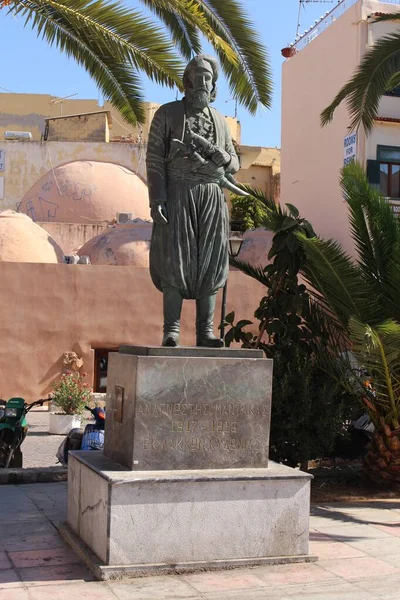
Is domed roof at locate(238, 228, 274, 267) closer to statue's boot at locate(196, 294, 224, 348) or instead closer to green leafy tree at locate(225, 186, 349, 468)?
green leafy tree at locate(225, 186, 349, 468)

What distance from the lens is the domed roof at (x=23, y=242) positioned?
62.8 ft

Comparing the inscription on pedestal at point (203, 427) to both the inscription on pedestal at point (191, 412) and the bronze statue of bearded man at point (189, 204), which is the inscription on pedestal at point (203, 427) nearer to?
the inscription on pedestal at point (191, 412)

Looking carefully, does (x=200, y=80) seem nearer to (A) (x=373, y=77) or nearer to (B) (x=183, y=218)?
(B) (x=183, y=218)

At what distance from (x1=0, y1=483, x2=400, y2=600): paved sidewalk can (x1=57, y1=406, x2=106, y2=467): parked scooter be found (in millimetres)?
1345

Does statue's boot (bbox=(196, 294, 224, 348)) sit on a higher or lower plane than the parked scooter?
higher

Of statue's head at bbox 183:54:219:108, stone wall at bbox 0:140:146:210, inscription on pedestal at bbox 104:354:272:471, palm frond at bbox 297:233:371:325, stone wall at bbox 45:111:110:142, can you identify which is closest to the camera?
inscription on pedestal at bbox 104:354:272:471

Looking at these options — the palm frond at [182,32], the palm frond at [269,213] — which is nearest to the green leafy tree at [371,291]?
the palm frond at [269,213]

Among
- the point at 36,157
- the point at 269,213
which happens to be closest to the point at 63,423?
the point at 269,213

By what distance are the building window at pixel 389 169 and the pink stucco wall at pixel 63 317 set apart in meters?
5.85

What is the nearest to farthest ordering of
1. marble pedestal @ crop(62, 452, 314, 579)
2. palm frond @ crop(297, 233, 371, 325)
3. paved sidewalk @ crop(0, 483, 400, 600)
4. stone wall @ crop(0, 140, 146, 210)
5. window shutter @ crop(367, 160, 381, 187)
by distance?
paved sidewalk @ crop(0, 483, 400, 600), marble pedestal @ crop(62, 452, 314, 579), palm frond @ crop(297, 233, 371, 325), window shutter @ crop(367, 160, 381, 187), stone wall @ crop(0, 140, 146, 210)

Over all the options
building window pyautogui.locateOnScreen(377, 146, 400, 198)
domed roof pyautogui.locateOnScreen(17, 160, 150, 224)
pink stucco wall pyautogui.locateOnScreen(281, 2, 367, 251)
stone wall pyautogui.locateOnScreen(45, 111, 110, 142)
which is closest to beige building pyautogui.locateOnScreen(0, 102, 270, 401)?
domed roof pyautogui.locateOnScreen(17, 160, 150, 224)

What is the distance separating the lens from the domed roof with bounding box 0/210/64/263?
19.2m

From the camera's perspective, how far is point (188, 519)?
5.00 meters

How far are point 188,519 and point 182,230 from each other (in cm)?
184
